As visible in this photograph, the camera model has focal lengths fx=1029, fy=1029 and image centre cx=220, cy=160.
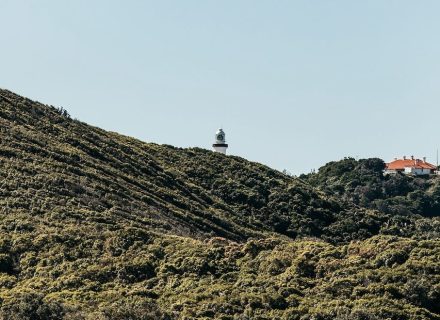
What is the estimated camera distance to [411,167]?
13038cm

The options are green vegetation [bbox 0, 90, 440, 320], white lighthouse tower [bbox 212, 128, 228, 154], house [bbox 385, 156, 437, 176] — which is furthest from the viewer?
house [bbox 385, 156, 437, 176]

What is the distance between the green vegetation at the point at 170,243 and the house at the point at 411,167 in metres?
51.4

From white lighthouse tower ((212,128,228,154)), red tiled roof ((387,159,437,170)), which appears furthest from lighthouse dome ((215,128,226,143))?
red tiled roof ((387,159,437,170))

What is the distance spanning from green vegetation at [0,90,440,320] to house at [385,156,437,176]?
5144 centimetres

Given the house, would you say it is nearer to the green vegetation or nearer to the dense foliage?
the dense foliage

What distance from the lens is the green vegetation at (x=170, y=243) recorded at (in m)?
34.2

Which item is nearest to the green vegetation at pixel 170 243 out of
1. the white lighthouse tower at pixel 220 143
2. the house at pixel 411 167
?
the white lighthouse tower at pixel 220 143

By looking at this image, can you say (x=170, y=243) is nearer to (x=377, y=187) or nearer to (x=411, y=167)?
(x=377, y=187)

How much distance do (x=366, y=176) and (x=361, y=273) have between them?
75.7 meters

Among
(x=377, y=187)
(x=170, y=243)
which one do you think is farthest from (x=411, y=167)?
(x=170, y=243)

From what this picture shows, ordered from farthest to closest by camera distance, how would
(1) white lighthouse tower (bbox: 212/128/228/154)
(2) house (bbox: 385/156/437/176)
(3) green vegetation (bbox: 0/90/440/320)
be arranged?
(2) house (bbox: 385/156/437/176) < (1) white lighthouse tower (bbox: 212/128/228/154) < (3) green vegetation (bbox: 0/90/440/320)

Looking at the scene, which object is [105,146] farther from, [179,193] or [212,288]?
[212,288]

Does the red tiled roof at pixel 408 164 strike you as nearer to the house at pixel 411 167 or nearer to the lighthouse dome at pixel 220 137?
the house at pixel 411 167

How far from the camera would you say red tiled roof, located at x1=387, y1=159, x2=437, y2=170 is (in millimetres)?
130500
